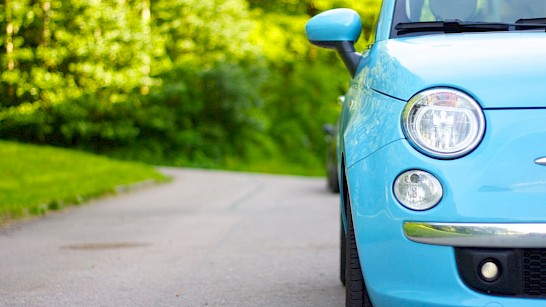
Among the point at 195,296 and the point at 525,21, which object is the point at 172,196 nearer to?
the point at 195,296

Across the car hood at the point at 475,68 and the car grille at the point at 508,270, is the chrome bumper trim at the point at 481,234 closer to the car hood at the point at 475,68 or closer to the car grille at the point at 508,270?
the car grille at the point at 508,270

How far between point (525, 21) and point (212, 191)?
1235cm

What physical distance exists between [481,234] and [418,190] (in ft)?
0.86

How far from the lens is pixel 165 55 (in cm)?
3006

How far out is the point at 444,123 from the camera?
363cm

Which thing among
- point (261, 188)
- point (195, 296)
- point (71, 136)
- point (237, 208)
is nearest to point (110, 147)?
point (71, 136)

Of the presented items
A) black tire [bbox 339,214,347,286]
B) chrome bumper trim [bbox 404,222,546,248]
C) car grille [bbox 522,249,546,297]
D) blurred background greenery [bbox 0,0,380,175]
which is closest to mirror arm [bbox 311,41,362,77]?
black tire [bbox 339,214,347,286]

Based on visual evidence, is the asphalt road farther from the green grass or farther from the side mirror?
the side mirror

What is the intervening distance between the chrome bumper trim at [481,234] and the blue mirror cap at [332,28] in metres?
1.48

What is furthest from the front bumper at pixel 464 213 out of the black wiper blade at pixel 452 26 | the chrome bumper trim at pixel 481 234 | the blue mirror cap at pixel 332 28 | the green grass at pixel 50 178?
the green grass at pixel 50 178

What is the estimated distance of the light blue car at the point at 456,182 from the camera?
11.6ft

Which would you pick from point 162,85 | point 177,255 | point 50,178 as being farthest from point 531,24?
point 162,85

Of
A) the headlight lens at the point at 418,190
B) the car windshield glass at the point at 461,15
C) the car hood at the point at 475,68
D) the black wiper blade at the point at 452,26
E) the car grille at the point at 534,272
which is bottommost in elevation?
the car grille at the point at 534,272

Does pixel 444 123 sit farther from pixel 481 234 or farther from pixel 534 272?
pixel 534 272
